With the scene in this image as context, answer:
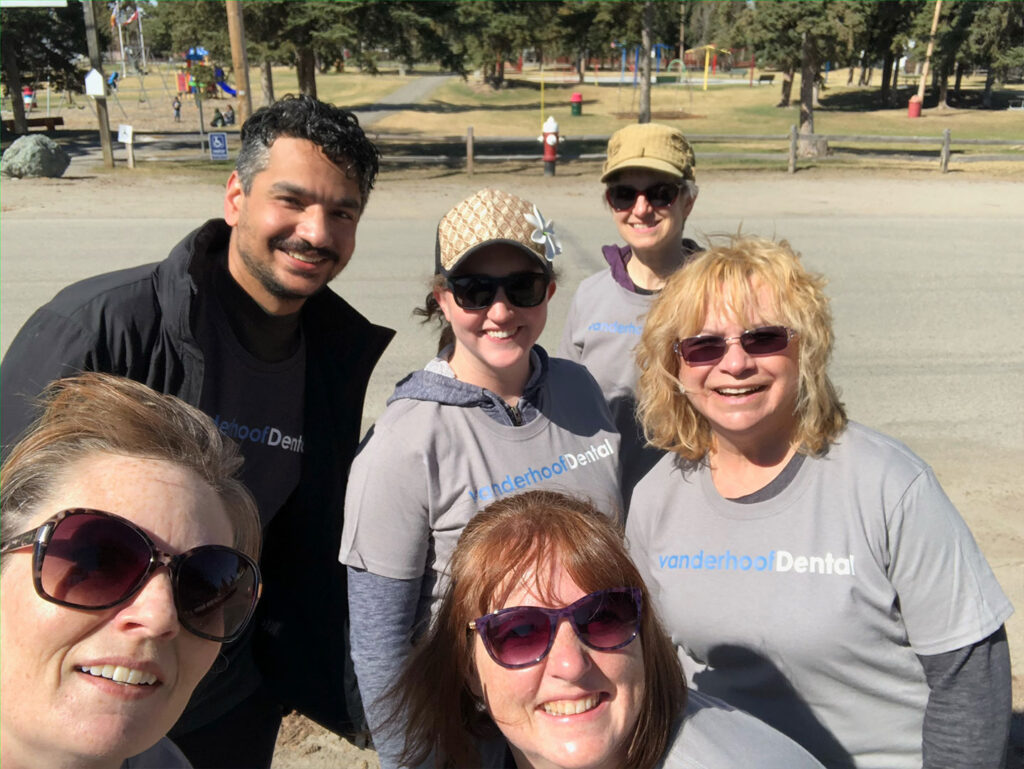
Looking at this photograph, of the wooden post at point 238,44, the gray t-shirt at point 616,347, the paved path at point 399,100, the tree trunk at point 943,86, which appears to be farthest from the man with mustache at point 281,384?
the tree trunk at point 943,86

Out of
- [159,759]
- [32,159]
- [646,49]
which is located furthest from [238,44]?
[159,759]

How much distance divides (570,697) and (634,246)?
2.16 m

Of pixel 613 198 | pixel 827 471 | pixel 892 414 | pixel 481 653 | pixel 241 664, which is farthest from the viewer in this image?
pixel 892 414

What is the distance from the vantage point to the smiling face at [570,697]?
1644 millimetres

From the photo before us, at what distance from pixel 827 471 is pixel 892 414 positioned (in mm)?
4682

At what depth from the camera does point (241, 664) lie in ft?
8.57

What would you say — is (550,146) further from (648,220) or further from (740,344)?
(740,344)

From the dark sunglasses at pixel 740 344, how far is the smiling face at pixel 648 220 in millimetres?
1206

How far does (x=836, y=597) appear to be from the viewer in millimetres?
1981

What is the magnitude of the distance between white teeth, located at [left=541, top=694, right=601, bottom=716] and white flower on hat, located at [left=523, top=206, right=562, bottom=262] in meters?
1.14

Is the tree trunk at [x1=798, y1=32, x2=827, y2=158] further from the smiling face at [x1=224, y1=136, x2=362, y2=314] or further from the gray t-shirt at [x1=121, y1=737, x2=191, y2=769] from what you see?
the gray t-shirt at [x1=121, y1=737, x2=191, y2=769]

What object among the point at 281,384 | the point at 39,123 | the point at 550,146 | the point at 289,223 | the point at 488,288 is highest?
the point at 289,223

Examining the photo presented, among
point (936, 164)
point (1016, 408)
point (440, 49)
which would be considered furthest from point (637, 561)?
point (936, 164)

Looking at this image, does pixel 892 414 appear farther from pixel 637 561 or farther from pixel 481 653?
pixel 481 653
